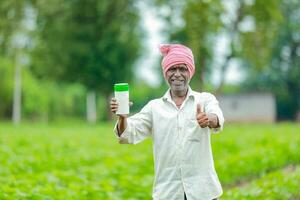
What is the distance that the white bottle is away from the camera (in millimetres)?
4336

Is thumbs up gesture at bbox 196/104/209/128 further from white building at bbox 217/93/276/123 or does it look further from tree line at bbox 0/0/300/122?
white building at bbox 217/93/276/123

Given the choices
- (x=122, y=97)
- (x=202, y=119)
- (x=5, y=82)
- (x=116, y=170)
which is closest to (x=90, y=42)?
(x=5, y=82)

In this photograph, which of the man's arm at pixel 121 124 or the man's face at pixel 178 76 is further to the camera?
the man's face at pixel 178 76

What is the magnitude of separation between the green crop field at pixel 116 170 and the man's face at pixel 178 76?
286 centimetres

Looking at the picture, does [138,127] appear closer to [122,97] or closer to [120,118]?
[120,118]

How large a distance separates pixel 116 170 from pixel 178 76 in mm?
6852

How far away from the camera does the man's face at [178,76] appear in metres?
4.59

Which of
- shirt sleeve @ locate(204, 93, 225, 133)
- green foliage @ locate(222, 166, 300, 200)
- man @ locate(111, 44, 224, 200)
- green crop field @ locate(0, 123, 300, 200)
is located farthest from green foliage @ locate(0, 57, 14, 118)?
shirt sleeve @ locate(204, 93, 225, 133)

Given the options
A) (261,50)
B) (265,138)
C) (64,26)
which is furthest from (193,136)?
(64,26)

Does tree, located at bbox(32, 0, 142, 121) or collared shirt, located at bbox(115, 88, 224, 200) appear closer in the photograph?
collared shirt, located at bbox(115, 88, 224, 200)

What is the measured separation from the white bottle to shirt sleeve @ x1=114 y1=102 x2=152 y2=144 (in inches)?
8.6

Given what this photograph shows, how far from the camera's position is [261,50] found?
33250 millimetres

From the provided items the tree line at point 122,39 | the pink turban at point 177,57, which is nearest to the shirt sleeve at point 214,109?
the pink turban at point 177,57

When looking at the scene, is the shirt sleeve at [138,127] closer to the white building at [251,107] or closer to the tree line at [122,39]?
the tree line at [122,39]
